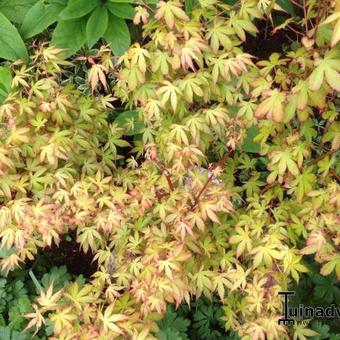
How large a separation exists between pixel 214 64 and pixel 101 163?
1.98ft

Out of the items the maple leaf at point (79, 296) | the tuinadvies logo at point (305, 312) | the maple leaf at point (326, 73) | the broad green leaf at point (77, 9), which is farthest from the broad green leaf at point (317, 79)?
the broad green leaf at point (77, 9)

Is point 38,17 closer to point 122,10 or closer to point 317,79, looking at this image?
point 122,10

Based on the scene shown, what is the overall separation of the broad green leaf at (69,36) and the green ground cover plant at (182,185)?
279 millimetres

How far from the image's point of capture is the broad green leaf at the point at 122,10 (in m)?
2.25

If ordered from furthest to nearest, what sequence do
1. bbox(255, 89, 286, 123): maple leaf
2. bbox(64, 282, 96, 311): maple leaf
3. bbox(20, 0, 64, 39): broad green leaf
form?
bbox(20, 0, 64, 39): broad green leaf, bbox(64, 282, 96, 311): maple leaf, bbox(255, 89, 286, 123): maple leaf

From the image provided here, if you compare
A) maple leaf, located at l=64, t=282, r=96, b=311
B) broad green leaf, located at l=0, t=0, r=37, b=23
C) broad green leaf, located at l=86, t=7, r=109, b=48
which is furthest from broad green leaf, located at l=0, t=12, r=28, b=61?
maple leaf, located at l=64, t=282, r=96, b=311

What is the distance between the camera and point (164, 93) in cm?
167

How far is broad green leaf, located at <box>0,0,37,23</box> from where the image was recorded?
240cm

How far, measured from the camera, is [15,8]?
2424 mm

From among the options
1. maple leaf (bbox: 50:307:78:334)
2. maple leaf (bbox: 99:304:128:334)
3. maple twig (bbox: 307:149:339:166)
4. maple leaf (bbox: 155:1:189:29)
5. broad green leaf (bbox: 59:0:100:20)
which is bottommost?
maple leaf (bbox: 50:307:78:334)

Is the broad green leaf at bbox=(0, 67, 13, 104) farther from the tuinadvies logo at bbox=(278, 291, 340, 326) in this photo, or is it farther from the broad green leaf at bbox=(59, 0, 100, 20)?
the tuinadvies logo at bbox=(278, 291, 340, 326)

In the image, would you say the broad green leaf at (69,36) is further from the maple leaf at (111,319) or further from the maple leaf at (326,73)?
the maple leaf at (326,73)

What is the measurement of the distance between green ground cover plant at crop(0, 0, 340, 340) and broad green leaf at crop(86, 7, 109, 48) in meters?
0.21

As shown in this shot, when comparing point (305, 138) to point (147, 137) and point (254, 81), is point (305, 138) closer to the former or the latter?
point (254, 81)
